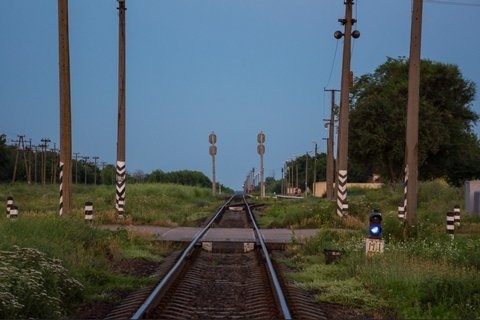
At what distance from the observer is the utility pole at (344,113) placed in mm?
32656

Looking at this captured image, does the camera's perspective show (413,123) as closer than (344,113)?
Yes

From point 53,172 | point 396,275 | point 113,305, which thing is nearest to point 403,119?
point 396,275

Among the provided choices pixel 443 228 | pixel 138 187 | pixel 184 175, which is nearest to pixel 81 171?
pixel 184 175

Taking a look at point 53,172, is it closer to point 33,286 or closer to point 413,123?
point 413,123

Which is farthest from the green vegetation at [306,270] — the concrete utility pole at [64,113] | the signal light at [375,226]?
the concrete utility pole at [64,113]

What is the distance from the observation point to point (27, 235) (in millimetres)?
15578

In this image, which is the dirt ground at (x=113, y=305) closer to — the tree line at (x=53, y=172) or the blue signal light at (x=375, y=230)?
the blue signal light at (x=375, y=230)

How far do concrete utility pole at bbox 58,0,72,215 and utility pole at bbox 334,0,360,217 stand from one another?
39.1 feet

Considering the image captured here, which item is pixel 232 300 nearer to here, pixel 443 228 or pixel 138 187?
pixel 443 228

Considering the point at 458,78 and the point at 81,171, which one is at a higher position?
the point at 458,78

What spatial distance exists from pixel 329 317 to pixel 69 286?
4.03 metres

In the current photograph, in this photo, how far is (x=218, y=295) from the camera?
533 inches

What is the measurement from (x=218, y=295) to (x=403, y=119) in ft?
153

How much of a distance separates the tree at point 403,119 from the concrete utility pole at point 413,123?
34.2 meters
